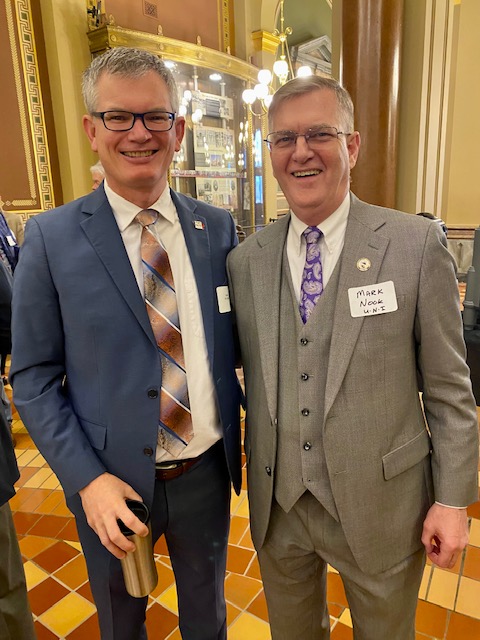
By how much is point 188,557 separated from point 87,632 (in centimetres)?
84

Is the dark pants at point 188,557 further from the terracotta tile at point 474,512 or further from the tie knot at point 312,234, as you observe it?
the terracotta tile at point 474,512

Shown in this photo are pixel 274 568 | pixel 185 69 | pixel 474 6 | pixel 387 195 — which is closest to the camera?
pixel 274 568

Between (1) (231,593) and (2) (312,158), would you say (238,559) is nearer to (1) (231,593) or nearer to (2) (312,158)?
(1) (231,593)

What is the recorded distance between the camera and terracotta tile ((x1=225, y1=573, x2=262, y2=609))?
204 cm

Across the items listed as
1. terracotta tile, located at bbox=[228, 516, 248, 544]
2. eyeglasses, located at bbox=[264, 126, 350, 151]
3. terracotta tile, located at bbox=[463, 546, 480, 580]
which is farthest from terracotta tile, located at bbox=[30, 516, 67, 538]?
eyeglasses, located at bbox=[264, 126, 350, 151]

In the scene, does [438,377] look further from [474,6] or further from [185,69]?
[474,6]

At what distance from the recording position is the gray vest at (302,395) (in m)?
1.15

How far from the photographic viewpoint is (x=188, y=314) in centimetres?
131

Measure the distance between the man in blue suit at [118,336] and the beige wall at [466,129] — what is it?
713cm

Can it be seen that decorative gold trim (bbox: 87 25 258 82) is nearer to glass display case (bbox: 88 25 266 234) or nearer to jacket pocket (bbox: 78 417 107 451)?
glass display case (bbox: 88 25 266 234)

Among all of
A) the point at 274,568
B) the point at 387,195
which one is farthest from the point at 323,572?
the point at 387,195

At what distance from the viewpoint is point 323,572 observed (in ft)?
4.62

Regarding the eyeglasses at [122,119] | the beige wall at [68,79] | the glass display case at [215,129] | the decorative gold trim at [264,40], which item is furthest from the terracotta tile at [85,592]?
the decorative gold trim at [264,40]

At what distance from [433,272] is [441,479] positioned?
1.65 ft
